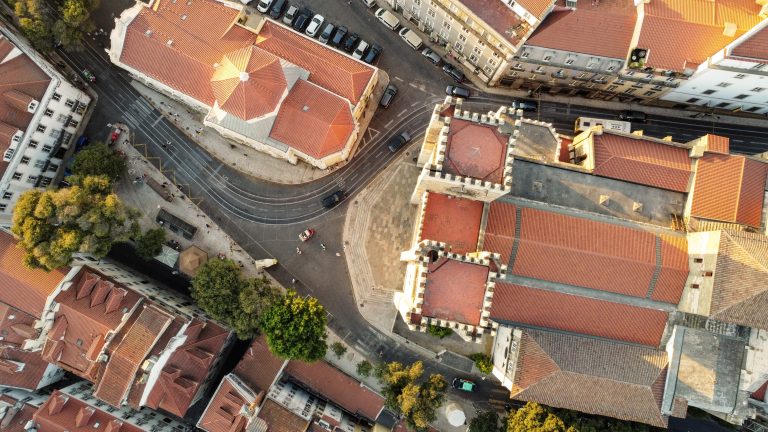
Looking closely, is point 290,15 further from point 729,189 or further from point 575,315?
point 729,189

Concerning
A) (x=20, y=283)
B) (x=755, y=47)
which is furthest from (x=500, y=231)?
(x=20, y=283)

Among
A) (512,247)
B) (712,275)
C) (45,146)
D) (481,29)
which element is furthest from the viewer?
(45,146)

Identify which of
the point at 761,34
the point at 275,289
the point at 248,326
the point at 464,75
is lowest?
the point at 248,326

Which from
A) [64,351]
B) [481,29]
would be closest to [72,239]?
[64,351]

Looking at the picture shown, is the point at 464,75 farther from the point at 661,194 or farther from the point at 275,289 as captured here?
the point at 275,289

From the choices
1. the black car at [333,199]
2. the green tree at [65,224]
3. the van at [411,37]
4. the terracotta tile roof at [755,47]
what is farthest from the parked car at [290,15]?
the terracotta tile roof at [755,47]
